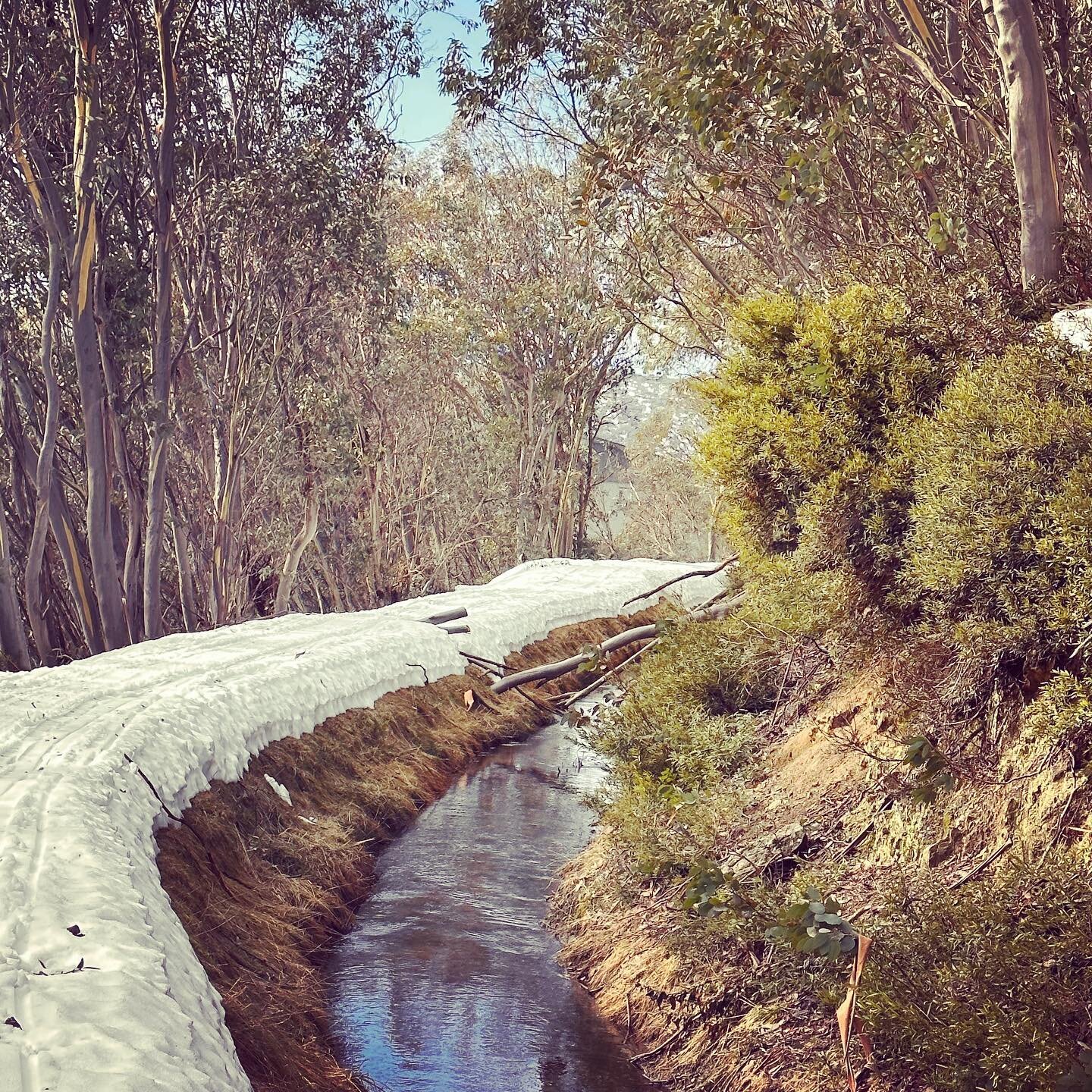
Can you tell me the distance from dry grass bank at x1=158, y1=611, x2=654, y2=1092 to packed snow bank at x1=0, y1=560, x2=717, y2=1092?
229 millimetres

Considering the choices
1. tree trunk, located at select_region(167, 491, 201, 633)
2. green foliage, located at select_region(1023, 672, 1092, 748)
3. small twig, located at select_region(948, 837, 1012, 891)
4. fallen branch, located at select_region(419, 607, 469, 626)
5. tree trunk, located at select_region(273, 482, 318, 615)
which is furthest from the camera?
tree trunk, located at select_region(273, 482, 318, 615)

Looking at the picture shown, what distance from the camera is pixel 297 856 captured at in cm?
864

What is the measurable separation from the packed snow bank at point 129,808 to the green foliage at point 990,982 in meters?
2.59

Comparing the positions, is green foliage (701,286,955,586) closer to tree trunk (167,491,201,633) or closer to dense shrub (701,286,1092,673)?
dense shrub (701,286,1092,673)

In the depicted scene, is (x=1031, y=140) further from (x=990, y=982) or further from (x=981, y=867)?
(x=990, y=982)

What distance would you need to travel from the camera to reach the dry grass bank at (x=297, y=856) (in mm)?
6055

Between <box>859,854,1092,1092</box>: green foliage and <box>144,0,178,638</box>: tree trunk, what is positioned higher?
<box>144,0,178,638</box>: tree trunk

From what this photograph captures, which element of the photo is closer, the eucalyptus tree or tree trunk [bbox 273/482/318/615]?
the eucalyptus tree

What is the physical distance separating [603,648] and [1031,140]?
4.35m

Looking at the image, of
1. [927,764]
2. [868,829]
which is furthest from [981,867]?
[868,829]

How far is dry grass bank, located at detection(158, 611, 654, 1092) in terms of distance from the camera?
19.9ft

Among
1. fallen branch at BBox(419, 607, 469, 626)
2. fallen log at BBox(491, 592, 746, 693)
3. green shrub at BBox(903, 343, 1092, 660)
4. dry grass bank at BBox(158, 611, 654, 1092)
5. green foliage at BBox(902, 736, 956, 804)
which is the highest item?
green shrub at BBox(903, 343, 1092, 660)

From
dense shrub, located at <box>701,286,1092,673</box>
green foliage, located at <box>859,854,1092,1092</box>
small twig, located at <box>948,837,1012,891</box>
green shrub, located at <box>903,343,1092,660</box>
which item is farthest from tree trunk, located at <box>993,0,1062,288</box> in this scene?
green foliage, located at <box>859,854,1092,1092</box>

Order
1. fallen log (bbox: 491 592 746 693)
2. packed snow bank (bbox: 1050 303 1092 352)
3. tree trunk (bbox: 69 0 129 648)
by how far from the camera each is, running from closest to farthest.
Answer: packed snow bank (bbox: 1050 303 1092 352) < fallen log (bbox: 491 592 746 693) < tree trunk (bbox: 69 0 129 648)
